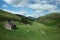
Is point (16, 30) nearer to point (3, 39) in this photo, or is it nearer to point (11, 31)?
point (11, 31)

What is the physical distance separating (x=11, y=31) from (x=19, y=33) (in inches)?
120

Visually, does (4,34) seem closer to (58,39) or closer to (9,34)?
(9,34)

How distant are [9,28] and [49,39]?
16111 millimetres

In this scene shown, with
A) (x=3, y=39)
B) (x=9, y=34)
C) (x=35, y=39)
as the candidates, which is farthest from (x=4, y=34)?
(x=35, y=39)

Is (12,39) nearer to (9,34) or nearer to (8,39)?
(8,39)

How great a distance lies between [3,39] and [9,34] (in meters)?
6.92

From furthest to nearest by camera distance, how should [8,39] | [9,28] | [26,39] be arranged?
[9,28]
[26,39]
[8,39]

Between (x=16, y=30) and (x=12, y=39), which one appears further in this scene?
(x=16, y=30)

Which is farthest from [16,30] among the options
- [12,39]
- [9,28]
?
[12,39]

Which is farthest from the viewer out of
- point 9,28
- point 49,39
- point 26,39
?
point 9,28

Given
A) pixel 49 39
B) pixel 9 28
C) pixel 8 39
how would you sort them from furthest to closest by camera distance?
pixel 9 28 < pixel 49 39 < pixel 8 39

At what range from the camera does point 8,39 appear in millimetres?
50281

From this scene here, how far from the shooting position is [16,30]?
6322 cm

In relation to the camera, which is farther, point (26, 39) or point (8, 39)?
point (26, 39)
